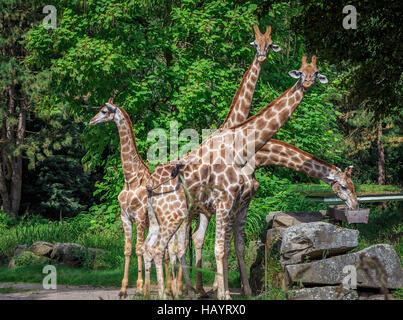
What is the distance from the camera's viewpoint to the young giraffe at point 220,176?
26.0 feet

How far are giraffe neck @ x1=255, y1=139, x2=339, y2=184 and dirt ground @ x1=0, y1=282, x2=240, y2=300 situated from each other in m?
2.52

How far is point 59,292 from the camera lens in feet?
32.7

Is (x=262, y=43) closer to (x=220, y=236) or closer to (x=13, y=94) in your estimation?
(x=220, y=236)

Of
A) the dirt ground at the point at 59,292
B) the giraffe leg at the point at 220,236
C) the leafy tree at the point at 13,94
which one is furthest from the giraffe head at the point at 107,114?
the leafy tree at the point at 13,94

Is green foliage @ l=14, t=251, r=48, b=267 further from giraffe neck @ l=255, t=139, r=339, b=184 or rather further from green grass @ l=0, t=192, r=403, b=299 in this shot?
giraffe neck @ l=255, t=139, r=339, b=184

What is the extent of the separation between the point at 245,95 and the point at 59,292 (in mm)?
4966

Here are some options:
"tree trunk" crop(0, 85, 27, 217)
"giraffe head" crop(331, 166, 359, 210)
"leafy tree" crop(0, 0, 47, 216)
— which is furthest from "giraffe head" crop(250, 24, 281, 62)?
"tree trunk" crop(0, 85, 27, 217)

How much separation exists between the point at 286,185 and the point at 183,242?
27.3 feet

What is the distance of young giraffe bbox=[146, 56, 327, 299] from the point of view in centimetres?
792

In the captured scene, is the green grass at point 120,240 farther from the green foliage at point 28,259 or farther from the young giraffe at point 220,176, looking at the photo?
the young giraffe at point 220,176

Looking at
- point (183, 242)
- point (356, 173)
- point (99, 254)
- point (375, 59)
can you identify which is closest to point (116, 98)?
point (99, 254)

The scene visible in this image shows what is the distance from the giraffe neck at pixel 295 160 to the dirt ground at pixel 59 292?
2524mm

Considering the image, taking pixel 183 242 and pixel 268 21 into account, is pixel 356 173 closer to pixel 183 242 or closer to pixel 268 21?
pixel 268 21

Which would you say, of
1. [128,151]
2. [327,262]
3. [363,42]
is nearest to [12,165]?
[128,151]
